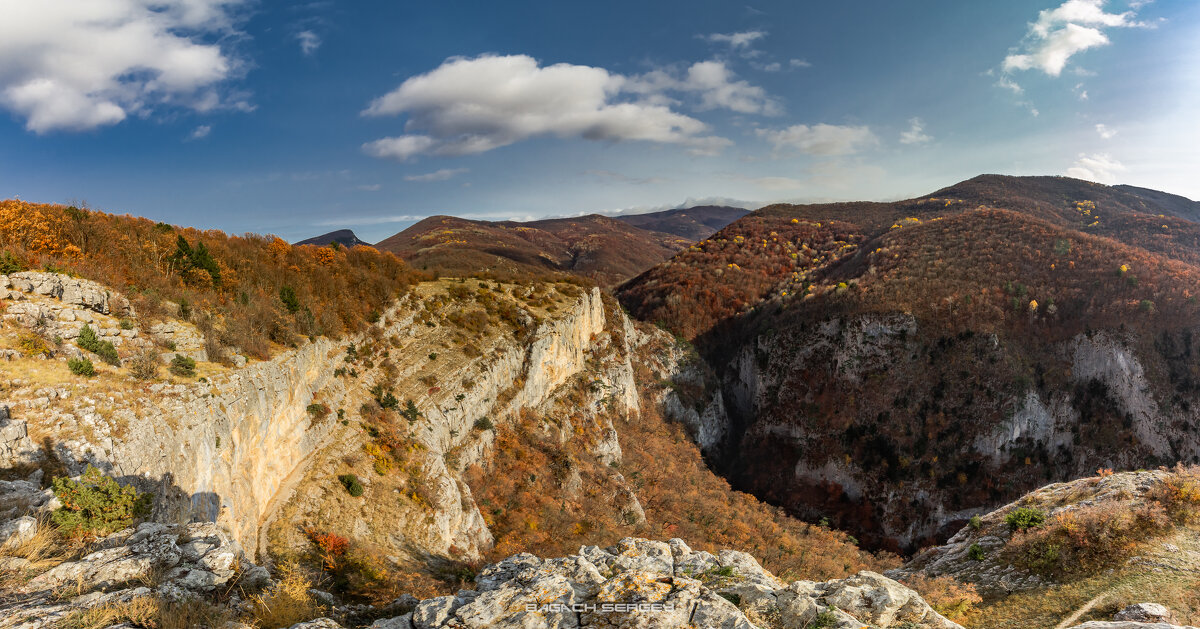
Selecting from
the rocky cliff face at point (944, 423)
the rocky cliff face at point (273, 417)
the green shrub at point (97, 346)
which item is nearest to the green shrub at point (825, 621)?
the rocky cliff face at point (273, 417)

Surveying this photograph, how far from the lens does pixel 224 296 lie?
2220 cm

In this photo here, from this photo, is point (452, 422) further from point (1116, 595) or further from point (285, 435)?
point (1116, 595)

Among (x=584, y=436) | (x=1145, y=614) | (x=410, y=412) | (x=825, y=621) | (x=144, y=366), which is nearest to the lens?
(x=825, y=621)

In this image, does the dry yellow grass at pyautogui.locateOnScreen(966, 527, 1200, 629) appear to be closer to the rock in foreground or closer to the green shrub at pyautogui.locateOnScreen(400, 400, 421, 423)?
the rock in foreground

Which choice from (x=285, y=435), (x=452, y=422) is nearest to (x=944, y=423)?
(x=452, y=422)

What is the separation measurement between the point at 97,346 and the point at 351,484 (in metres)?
11.2

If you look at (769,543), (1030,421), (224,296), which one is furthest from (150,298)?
(1030,421)

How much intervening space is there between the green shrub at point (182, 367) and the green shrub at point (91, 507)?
7.10 m

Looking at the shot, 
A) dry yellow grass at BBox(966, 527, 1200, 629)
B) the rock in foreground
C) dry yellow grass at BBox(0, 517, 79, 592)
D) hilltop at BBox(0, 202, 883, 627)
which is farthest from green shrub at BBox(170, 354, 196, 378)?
dry yellow grass at BBox(966, 527, 1200, 629)

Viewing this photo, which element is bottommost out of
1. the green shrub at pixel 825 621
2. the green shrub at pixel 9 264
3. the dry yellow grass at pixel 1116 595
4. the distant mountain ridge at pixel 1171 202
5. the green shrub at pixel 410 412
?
the dry yellow grass at pixel 1116 595

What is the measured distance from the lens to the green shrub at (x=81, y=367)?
44.6 ft

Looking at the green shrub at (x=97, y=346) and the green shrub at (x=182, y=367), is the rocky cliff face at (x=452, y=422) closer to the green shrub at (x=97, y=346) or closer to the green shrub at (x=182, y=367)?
the green shrub at (x=182, y=367)

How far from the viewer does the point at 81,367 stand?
13672 mm

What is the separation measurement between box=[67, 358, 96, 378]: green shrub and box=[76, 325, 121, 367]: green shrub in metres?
0.60
